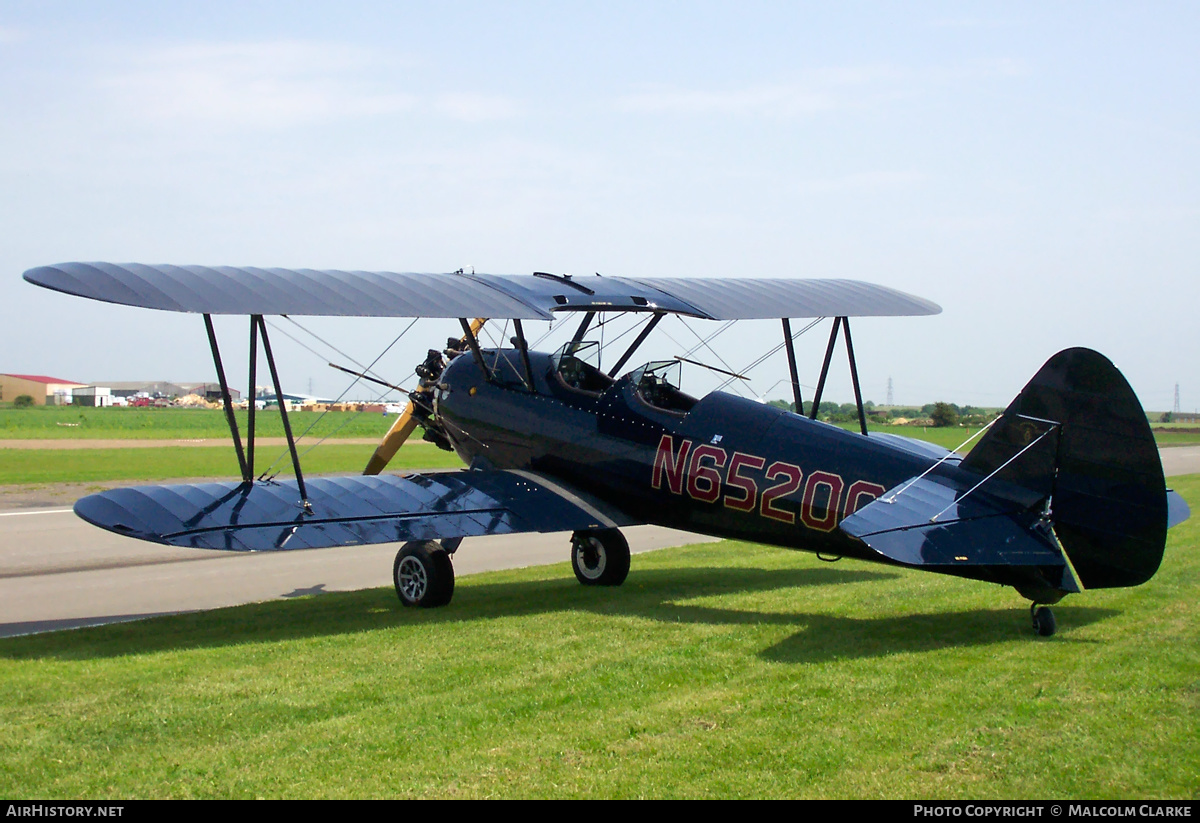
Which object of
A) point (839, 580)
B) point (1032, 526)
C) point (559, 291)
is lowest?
point (839, 580)

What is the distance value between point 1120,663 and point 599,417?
18.2 feet

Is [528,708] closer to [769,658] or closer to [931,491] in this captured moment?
[769,658]

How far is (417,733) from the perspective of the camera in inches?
219

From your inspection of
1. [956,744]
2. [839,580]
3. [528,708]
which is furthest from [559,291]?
[956,744]

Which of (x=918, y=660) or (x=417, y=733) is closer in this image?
(x=417, y=733)

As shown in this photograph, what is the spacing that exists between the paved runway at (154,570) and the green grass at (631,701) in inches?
60.2

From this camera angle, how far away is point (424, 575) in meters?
10.3

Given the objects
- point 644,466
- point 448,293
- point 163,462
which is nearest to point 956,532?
point 644,466

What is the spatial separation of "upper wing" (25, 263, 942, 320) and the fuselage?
97cm

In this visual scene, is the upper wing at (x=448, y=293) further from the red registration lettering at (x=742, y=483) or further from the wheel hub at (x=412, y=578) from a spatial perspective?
the wheel hub at (x=412, y=578)

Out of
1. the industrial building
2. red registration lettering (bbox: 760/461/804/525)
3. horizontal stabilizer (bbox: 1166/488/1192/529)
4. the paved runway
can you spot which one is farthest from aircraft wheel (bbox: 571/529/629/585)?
the industrial building

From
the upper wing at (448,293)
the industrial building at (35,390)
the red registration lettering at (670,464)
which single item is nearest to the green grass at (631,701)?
the red registration lettering at (670,464)

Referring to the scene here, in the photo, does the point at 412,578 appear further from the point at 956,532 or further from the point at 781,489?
the point at 956,532

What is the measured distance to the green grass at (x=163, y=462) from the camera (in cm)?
2772
